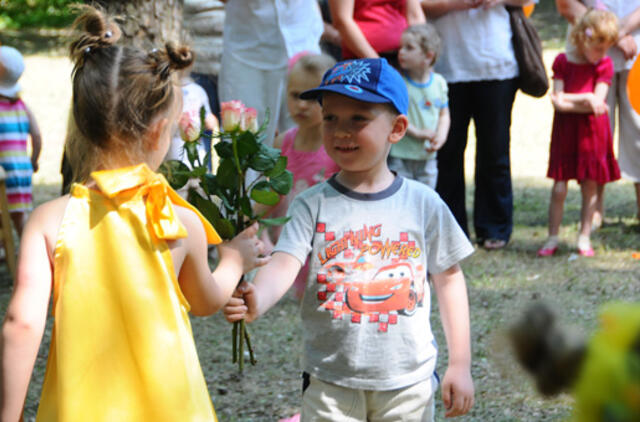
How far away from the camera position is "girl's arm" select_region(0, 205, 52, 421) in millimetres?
2021

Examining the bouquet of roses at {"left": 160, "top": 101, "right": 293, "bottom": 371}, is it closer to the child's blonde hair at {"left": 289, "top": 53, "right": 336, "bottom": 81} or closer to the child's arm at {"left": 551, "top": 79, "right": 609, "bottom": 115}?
the child's blonde hair at {"left": 289, "top": 53, "right": 336, "bottom": 81}

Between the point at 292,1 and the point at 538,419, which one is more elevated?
the point at 292,1

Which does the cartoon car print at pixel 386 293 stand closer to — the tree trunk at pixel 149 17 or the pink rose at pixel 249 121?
the pink rose at pixel 249 121

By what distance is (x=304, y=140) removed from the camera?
14.4 feet

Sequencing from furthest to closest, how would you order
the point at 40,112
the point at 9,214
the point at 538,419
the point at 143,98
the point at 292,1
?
the point at 40,112
the point at 9,214
the point at 292,1
the point at 538,419
the point at 143,98

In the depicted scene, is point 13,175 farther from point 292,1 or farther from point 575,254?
point 575,254

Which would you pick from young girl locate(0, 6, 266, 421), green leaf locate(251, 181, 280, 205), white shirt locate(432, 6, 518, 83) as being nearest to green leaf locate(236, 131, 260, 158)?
green leaf locate(251, 181, 280, 205)

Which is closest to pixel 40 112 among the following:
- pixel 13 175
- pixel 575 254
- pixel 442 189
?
pixel 13 175

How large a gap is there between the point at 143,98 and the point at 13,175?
466 cm

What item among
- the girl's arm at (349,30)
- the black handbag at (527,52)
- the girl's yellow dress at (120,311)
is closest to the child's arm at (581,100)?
the black handbag at (527,52)

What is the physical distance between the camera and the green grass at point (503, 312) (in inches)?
156

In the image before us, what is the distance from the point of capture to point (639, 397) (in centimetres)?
66

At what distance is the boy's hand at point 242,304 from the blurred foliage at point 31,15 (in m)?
22.1

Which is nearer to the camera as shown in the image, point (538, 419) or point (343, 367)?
point (343, 367)
